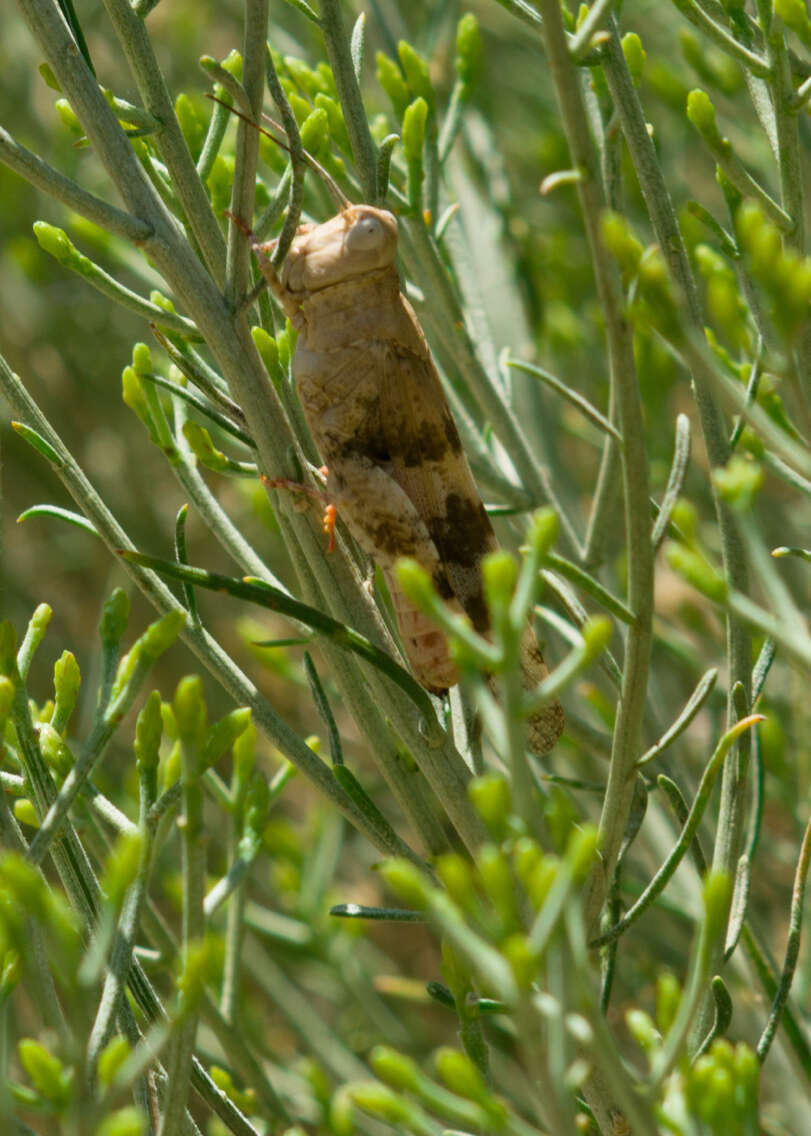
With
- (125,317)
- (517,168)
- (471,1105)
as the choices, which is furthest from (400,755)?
(517,168)

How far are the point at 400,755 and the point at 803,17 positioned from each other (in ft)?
3.04

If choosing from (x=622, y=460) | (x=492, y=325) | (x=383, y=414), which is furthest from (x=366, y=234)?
(x=492, y=325)

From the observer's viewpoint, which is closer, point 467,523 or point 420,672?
point 420,672

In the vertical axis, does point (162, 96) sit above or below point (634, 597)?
above

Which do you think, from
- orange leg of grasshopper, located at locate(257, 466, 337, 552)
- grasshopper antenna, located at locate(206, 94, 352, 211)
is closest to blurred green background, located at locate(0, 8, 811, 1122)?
grasshopper antenna, located at locate(206, 94, 352, 211)

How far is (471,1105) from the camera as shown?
0.76 meters

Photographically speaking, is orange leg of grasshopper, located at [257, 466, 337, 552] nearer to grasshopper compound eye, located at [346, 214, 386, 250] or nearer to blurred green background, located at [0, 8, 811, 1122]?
grasshopper compound eye, located at [346, 214, 386, 250]

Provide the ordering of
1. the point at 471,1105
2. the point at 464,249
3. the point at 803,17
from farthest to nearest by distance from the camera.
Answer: the point at 464,249
the point at 803,17
the point at 471,1105

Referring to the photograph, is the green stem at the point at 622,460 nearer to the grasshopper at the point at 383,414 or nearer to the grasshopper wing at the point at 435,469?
the grasshopper at the point at 383,414

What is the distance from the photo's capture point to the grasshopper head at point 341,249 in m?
1.52

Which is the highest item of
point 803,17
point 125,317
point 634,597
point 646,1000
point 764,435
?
point 803,17

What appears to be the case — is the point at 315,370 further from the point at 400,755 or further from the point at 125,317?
the point at 125,317

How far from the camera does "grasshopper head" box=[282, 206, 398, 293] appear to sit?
152 cm

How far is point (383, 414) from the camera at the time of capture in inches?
66.1
